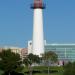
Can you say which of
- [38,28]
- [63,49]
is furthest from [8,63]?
[63,49]

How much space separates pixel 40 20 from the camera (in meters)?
120

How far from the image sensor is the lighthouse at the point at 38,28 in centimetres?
11844

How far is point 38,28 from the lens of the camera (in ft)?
389

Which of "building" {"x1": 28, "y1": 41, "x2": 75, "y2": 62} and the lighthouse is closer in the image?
the lighthouse

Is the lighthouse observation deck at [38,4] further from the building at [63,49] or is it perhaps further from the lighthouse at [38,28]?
the building at [63,49]

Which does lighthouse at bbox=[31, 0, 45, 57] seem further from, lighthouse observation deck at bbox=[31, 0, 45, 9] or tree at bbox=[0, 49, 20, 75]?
tree at bbox=[0, 49, 20, 75]

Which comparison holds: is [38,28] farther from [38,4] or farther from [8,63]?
[8,63]

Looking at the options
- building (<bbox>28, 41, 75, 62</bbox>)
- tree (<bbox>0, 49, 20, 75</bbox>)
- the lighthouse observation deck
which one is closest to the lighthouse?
the lighthouse observation deck

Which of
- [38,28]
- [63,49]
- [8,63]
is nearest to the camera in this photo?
[8,63]

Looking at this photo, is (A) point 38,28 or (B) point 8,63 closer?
(B) point 8,63

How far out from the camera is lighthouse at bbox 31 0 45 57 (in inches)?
4663

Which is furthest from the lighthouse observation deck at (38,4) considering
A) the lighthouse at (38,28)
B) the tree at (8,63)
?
the tree at (8,63)

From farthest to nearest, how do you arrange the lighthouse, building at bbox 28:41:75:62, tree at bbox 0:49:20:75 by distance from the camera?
building at bbox 28:41:75:62 < the lighthouse < tree at bbox 0:49:20:75

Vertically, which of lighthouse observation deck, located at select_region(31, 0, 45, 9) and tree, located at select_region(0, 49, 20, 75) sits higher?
lighthouse observation deck, located at select_region(31, 0, 45, 9)
